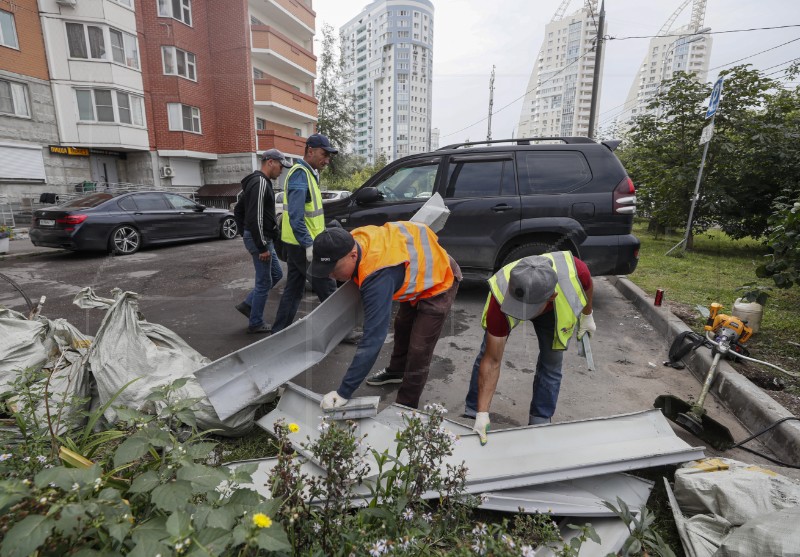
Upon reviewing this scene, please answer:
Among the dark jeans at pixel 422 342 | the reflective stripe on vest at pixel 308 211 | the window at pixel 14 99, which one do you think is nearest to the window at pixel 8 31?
the window at pixel 14 99

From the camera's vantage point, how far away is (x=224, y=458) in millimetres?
2203

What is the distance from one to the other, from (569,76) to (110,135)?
4960 centimetres

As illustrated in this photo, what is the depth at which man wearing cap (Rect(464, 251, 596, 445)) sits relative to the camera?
2.09 m

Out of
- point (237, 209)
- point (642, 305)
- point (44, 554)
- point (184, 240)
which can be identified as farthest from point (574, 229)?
point (184, 240)

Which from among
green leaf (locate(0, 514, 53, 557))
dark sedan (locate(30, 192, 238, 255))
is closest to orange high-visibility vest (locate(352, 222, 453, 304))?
green leaf (locate(0, 514, 53, 557))

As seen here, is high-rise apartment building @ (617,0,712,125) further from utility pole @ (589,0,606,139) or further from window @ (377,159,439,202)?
window @ (377,159,439,202)

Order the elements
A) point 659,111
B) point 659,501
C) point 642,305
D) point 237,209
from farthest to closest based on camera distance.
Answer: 1. point 659,111
2. point 642,305
3. point 237,209
4. point 659,501

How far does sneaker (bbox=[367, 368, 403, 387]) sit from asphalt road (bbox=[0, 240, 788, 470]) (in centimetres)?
8

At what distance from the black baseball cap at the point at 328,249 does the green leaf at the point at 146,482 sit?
1.16 meters

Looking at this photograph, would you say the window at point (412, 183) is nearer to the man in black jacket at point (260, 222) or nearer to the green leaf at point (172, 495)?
the man in black jacket at point (260, 222)

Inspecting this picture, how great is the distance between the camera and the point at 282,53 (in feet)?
77.0

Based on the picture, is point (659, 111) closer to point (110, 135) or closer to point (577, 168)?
point (577, 168)

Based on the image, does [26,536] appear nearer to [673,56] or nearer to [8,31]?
[8,31]

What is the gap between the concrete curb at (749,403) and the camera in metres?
2.35
